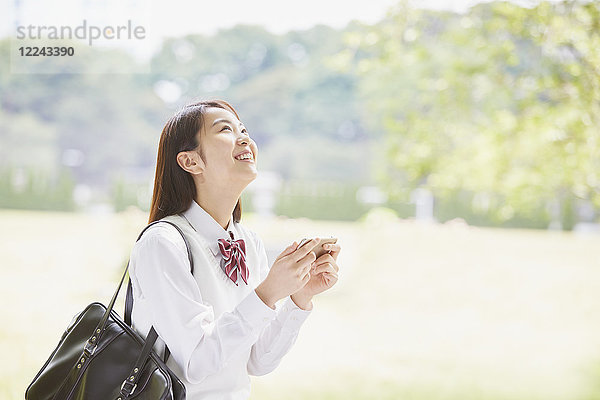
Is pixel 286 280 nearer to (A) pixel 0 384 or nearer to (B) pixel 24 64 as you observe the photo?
(A) pixel 0 384

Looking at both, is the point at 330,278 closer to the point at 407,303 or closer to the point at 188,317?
the point at 188,317

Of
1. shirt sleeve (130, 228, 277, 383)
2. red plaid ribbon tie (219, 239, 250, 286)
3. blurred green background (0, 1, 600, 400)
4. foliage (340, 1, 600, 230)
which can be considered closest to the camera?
shirt sleeve (130, 228, 277, 383)

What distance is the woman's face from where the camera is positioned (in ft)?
3.75

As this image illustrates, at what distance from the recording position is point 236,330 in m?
0.98

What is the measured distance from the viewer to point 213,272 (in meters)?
1.09

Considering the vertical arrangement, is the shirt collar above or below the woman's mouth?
below

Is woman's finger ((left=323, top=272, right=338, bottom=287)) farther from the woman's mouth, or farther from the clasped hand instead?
the woman's mouth

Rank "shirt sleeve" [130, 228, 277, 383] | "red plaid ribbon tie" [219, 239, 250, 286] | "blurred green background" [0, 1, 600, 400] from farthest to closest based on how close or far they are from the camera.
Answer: "blurred green background" [0, 1, 600, 400] < "red plaid ribbon tie" [219, 239, 250, 286] < "shirt sleeve" [130, 228, 277, 383]

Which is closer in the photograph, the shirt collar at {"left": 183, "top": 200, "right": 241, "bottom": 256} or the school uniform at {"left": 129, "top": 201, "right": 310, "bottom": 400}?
the school uniform at {"left": 129, "top": 201, "right": 310, "bottom": 400}

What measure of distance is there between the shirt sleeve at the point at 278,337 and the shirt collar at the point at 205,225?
172mm

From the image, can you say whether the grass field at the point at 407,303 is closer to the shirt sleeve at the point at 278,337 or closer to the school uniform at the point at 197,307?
the shirt sleeve at the point at 278,337

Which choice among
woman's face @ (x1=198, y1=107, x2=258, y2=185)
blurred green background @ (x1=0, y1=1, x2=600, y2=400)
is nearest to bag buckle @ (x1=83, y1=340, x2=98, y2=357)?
woman's face @ (x1=198, y1=107, x2=258, y2=185)

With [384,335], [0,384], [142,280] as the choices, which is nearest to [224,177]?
[142,280]

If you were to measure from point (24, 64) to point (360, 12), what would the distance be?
2294 mm
